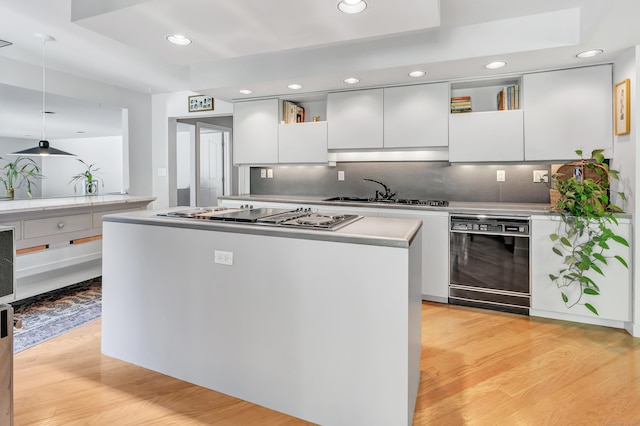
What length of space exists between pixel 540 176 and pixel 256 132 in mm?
3045

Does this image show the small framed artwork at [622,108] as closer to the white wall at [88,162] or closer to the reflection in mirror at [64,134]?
the reflection in mirror at [64,134]

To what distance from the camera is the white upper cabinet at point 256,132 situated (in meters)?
4.29

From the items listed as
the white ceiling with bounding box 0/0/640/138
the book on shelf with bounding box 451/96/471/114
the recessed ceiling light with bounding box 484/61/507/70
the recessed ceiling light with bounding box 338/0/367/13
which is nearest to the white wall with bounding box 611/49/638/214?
the white ceiling with bounding box 0/0/640/138

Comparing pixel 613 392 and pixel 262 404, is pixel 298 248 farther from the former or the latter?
pixel 613 392

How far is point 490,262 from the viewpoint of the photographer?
3.10 metres

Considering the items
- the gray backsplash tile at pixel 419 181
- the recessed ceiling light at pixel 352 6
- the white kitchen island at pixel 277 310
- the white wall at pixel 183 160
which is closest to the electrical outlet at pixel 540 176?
the gray backsplash tile at pixel 419 181

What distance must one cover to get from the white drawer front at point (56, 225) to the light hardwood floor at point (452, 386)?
3.23 feet

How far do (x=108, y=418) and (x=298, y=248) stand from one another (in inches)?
47.6

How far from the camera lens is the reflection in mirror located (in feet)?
19.0

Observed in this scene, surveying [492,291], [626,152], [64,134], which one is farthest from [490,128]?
[64,134]

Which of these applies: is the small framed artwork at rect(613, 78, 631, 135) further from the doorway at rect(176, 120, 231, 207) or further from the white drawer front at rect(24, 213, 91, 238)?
the doorway at rect(176, 120, 231, 207)

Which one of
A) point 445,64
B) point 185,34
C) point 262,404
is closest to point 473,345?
point 262,404

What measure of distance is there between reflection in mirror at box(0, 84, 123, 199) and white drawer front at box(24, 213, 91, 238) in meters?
2.19

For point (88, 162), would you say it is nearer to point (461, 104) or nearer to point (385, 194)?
point (385, 194)
